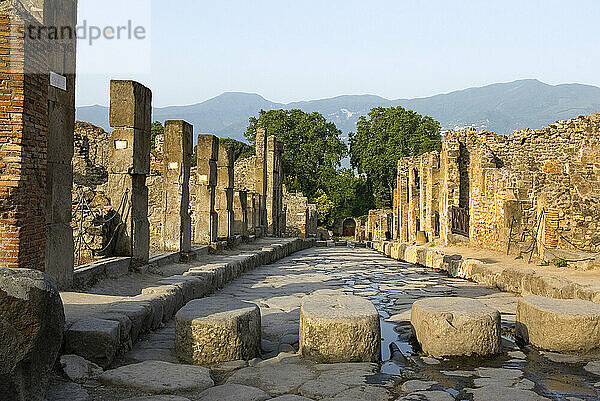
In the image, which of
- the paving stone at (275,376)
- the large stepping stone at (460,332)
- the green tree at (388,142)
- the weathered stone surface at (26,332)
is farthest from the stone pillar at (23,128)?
the green tree at (388,142)

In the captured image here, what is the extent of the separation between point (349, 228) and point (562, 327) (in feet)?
177

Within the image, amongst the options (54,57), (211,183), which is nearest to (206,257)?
(211,183)

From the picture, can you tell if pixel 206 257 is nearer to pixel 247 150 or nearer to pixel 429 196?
pixel 429 196

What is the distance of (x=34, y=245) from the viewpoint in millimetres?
5730

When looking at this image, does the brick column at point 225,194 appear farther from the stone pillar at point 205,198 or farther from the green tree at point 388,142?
the green tree at point 388,142

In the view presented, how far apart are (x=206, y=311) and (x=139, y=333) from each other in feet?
3.05

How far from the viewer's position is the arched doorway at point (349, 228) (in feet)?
193

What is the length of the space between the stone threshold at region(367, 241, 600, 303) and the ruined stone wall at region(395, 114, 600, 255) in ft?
5.40

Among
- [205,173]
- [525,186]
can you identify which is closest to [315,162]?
[205,173]

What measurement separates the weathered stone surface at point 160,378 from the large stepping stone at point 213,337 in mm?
300

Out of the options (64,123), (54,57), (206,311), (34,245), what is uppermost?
(54,57)

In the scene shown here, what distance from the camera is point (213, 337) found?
196 inches

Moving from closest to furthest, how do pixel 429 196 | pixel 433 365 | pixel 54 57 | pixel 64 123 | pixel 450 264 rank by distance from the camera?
pixel 433 365, pixel 54 57, pixel 64 123, pixel 450 264, pixel 429 196

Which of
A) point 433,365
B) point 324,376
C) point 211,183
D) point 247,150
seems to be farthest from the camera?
point 247,150
